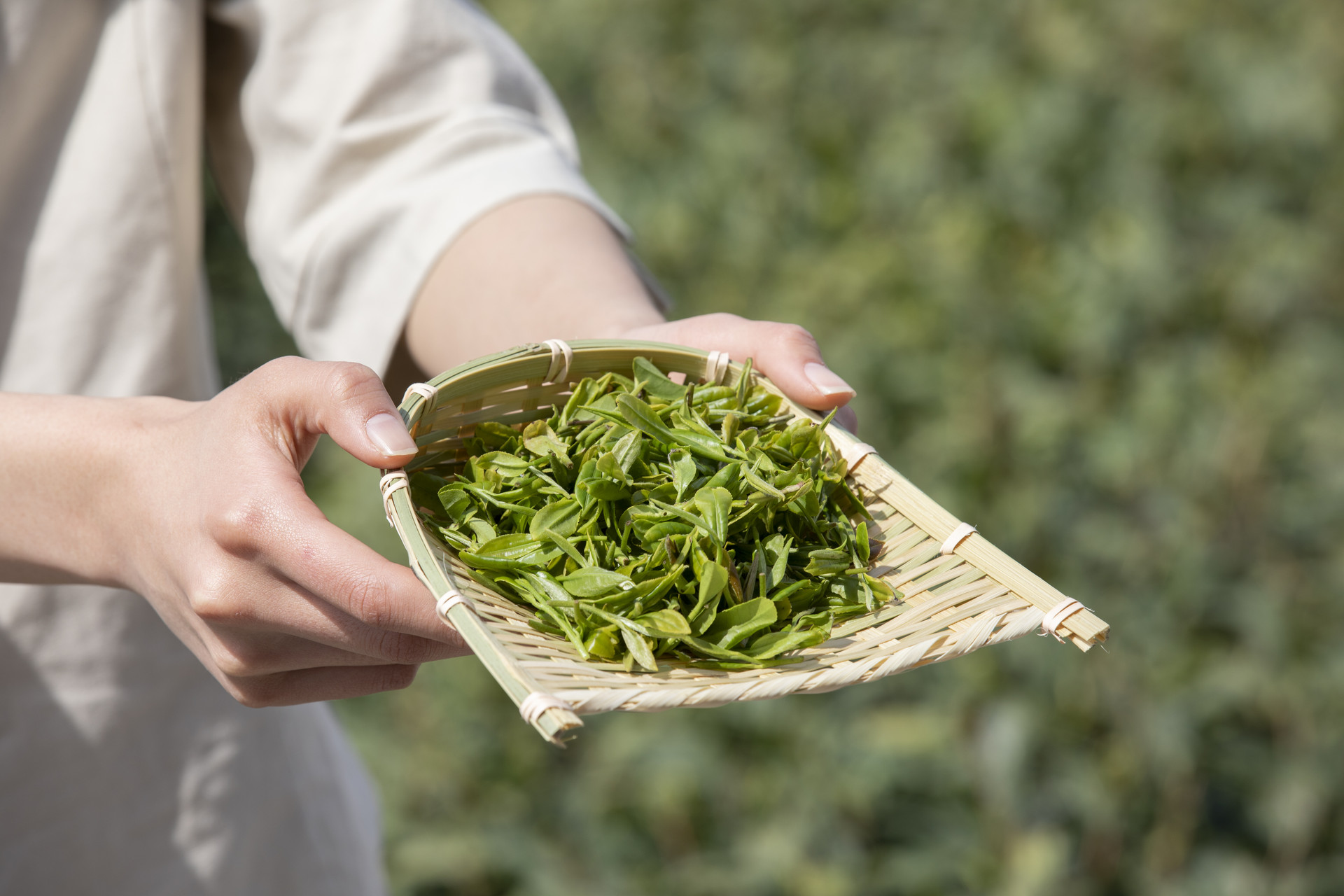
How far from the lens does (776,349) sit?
1207 mm

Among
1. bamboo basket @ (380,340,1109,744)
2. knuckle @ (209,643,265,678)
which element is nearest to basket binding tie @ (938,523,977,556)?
bamboo basket @ (380,340,1109,744)

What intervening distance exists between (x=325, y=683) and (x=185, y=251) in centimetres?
64

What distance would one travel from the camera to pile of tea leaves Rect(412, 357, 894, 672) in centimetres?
99

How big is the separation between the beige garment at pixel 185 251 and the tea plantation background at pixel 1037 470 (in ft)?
3.03

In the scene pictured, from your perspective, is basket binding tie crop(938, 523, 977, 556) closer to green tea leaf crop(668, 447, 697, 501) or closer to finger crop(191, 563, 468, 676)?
green tea leaf crop(668, 447, 697, 501)

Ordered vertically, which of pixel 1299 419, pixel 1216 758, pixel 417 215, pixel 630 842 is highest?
pixel 417 215

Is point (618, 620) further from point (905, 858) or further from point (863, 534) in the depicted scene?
point (905, 858)

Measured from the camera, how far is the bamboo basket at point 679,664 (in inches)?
33.0

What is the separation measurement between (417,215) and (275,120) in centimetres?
22

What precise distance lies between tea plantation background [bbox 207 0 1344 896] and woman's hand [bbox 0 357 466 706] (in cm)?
128

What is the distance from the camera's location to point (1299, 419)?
225 centimetres

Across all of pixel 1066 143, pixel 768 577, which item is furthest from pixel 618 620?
pixel 1066 143

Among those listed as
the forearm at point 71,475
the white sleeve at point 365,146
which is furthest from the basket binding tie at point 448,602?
the white sleeve at point 365,146

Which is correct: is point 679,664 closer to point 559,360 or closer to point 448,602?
point 448,602
